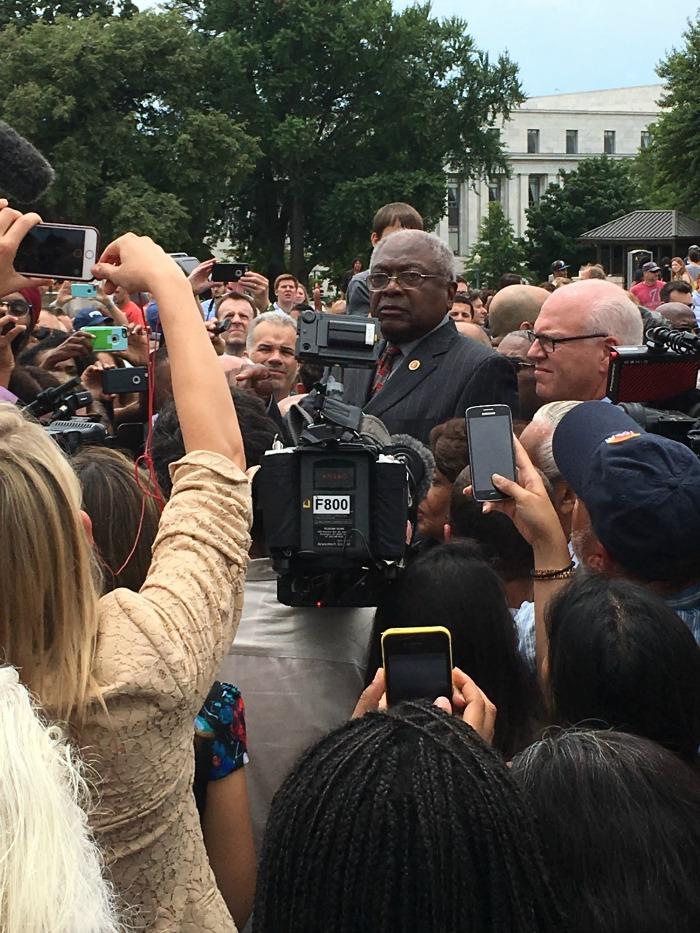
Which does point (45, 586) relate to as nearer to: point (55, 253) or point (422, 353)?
point (55, 253)

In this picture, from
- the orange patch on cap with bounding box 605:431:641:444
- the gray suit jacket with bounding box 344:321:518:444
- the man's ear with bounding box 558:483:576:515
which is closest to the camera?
the orange patch on cap with bounding box 605:431:641:444

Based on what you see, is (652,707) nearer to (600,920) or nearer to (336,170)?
(600,920)

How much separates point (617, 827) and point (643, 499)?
94 cm

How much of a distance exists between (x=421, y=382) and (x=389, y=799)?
10.9 feet

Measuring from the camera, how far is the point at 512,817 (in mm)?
1314

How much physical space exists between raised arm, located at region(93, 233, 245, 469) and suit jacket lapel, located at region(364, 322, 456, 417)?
2473 millimetres

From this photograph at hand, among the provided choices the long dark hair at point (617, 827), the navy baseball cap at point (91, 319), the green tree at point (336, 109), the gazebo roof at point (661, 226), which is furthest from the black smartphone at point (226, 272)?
the green tree at point (336, 109)

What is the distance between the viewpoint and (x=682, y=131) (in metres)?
39.2

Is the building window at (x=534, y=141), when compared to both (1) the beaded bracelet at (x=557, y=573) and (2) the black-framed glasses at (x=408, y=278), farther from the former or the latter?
(1) the beaded bracelet at (x=557, y=573)

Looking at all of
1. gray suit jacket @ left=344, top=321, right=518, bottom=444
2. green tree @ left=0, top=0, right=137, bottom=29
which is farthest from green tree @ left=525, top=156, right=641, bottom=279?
gray suit jacket @ left=344, top=321, right=518, bottom=444

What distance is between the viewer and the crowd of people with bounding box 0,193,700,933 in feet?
4.15

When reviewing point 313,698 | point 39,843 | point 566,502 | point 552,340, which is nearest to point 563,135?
point 552,340

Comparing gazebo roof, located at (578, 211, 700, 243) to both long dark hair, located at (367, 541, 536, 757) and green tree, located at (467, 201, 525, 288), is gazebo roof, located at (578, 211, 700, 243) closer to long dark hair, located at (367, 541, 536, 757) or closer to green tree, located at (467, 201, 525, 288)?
green tree, located at (467, 201, 525, 288)

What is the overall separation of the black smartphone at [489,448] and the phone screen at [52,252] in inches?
37.9
